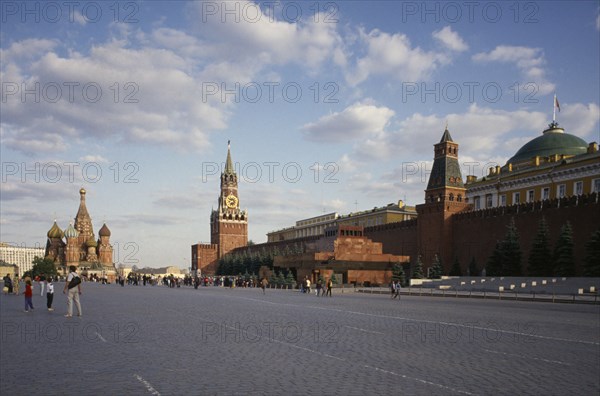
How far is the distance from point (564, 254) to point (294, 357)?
2968 centimetres

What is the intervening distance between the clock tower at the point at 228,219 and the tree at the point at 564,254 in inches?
3033

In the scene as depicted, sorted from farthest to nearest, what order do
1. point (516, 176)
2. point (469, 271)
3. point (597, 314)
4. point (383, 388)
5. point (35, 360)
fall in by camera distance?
point (516, 176), point (469, 271), point (597, 314), point (35, 360), point (383, 388)

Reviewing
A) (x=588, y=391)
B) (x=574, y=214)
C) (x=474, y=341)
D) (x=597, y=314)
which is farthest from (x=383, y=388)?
(x=574, y=214)

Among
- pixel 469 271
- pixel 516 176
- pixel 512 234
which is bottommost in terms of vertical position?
pixel 469 271

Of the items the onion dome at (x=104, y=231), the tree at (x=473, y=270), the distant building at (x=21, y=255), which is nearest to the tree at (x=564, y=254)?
the tree at (x=473, y=270)

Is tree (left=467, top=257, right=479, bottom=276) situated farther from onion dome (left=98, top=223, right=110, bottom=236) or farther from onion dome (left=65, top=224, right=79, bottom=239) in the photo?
onion dome (left=98, top=223, right=110, bottom=236)

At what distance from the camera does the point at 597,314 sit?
55.1 feet

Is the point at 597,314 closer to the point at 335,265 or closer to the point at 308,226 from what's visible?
the point at 335,265

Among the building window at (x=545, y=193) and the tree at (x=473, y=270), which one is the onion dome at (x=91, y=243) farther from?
the building window at (x=545, y=193)

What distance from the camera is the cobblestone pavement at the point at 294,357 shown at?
6035 mm

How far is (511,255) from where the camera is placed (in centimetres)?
3656

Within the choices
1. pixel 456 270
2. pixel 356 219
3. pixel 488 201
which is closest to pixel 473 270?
pixel 456 270

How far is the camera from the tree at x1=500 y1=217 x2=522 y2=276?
3628 cm

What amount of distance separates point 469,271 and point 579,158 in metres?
13.2
